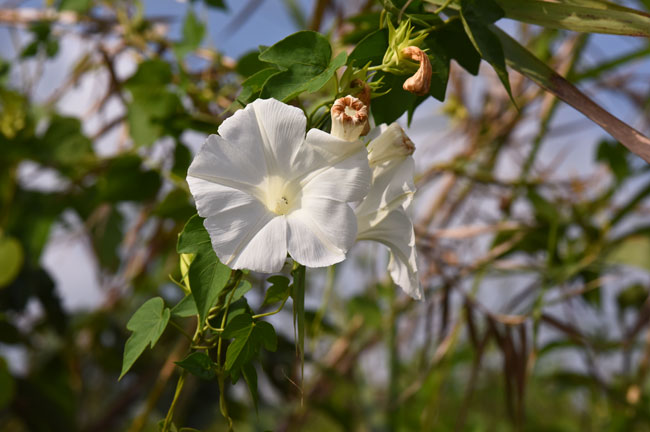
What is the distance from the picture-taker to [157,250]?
3.93ft

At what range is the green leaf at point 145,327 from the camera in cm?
29

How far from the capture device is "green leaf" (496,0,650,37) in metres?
0.33

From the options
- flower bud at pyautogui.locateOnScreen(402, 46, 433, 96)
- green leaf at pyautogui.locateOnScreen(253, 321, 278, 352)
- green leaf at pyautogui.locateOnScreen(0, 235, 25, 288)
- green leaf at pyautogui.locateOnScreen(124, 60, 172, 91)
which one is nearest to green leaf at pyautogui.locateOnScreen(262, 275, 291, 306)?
green leaf at pyautogui.locateOnScreen(253, 321, 278, 352)

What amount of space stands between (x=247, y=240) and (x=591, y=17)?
23 cm

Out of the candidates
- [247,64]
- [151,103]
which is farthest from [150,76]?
[247,64]

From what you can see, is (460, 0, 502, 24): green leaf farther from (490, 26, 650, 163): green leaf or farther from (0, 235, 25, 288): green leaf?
(0, 235, 25, 288): green leaf

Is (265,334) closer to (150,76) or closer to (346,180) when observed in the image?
(346,180)

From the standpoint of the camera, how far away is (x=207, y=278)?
0.28 meters

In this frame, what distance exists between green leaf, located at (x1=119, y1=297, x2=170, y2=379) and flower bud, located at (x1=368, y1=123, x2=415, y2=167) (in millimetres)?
130

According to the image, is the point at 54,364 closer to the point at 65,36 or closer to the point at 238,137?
the point at 65,36

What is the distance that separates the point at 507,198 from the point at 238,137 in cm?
73

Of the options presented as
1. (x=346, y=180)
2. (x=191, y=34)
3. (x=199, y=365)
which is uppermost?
(x=191, y=34)

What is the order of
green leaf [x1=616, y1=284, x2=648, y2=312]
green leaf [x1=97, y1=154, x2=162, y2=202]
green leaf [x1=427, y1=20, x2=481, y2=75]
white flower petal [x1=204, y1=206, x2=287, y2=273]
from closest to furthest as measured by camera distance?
white flower petal [x1=204, y1=206, x2=287, y2=273] < green leaf [x1=427, y1=20, x2=481, y2=75] < green leaf [x1=97, y1=154, x2=162, y2=202] < green leaf [x1=616, y1=284, x2=648, y2=312]

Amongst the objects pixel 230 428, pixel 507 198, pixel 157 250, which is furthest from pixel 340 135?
pixel 157 250
